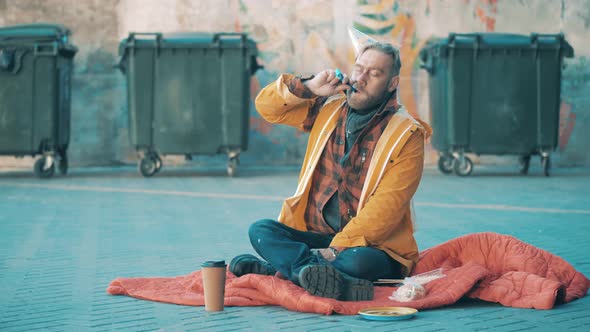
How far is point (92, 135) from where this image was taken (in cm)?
1481

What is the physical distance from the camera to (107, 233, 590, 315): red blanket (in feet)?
14.6

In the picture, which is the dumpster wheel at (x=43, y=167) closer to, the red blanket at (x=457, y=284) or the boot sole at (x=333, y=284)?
the red blanket at (x=457, y=284)

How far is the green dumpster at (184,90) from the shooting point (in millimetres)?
12633

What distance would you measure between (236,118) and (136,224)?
4.97 meters

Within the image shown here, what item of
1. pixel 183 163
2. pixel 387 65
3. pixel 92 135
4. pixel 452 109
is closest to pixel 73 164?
pixel 92 135

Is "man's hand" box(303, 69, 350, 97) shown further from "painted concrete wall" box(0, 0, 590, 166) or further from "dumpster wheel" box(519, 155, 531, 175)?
"painted concrete wall" box(0, 0, 590, 166)

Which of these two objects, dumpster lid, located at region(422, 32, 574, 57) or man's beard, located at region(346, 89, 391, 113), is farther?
dumpster lid, located at region(422, 32, 574, 57)

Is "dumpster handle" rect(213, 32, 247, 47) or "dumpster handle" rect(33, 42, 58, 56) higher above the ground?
"dumpster handle" rect(213, 32, 247, 47)

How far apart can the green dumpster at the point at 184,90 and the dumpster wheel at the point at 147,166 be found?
32 millimetres

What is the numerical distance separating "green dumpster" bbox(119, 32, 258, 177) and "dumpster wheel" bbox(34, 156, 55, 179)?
1.08 metres

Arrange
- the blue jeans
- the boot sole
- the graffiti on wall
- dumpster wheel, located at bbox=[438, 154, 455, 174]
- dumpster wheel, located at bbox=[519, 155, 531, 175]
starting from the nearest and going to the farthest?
the boot sole → the blue jeans → dumpster wheel, located at bbox=[438, 154, 455, 174] → dumpster wheel, located at bbox=[519, 155, 531, 175] → the graffiti on wall

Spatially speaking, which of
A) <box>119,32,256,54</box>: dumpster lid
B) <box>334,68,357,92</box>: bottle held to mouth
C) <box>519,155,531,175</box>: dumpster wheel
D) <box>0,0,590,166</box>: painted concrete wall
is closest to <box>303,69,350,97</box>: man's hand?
<box>334,68,357,92</box>: bottle held to mouth

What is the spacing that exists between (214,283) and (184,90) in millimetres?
8527

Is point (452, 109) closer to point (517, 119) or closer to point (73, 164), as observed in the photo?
point (517, 119)
